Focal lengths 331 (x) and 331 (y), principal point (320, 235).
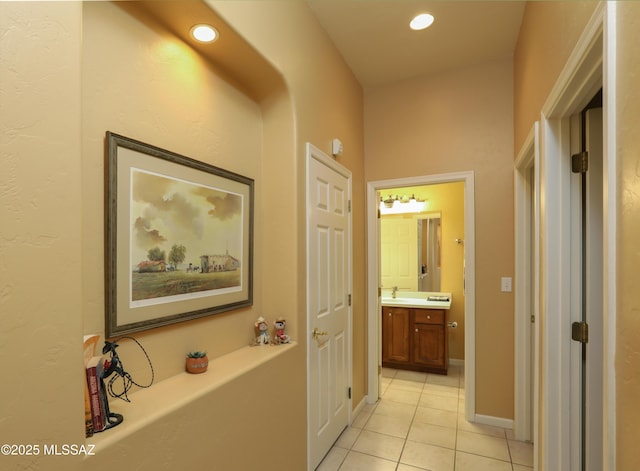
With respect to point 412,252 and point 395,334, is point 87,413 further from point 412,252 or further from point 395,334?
point 412,252

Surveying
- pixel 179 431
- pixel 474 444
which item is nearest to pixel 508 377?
pixel 474 444

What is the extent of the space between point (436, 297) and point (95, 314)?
12.3 ft

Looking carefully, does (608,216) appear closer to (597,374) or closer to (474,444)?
(597,374)

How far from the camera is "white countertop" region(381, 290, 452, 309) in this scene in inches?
147

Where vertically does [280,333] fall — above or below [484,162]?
below

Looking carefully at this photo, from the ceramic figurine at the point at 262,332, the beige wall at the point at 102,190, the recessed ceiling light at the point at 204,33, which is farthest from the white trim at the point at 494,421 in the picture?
the recessed ceiling light at the point at 204,33

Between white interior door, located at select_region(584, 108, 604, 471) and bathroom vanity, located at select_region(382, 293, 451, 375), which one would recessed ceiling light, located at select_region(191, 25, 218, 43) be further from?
bathroom vanity, located at select_region(382, 293, 451, 375)

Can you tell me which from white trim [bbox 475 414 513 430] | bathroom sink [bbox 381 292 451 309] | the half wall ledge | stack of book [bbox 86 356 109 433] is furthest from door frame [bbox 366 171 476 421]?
stack of book [bbox 86 356 109 433]

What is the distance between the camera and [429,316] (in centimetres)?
373

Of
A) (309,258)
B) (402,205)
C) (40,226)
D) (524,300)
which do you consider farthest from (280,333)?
(402,205)

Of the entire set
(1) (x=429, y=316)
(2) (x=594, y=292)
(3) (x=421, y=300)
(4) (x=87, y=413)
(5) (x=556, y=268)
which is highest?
(5) (x=556, y=268)

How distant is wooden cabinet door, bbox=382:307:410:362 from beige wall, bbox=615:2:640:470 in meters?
3.04

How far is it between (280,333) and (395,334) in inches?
92.4

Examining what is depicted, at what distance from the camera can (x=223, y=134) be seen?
70.4 inches
